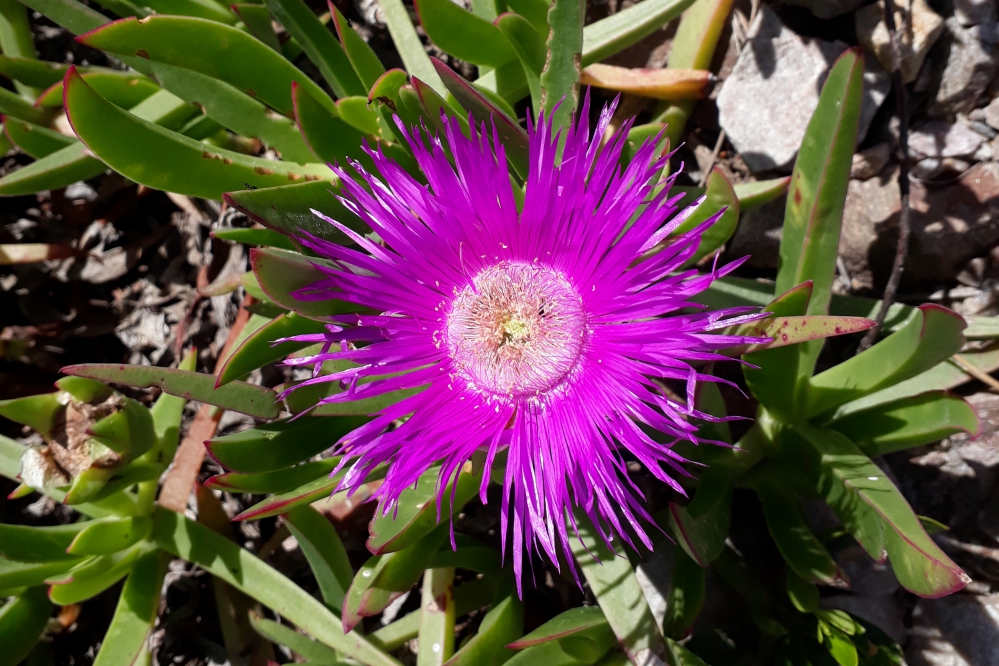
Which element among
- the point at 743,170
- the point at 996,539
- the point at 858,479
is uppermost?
the point at 743,170

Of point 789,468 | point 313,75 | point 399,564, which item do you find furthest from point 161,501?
point 789,468

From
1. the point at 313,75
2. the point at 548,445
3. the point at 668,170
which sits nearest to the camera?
the point at 548,445

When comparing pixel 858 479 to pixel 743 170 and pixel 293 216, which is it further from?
pixel 293 216

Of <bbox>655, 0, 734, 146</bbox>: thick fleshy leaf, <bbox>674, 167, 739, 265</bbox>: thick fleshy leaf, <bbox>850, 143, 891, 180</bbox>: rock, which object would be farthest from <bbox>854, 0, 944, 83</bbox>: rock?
<bbox>674, 167, 739, 265</bbox>: thick fleshy leaf

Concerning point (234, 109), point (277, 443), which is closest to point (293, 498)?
point (277, 443)

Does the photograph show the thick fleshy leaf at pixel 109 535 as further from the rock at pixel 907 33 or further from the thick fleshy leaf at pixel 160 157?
the rock at pixel 907 33

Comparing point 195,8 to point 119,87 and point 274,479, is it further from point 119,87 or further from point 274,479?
point 274,479
